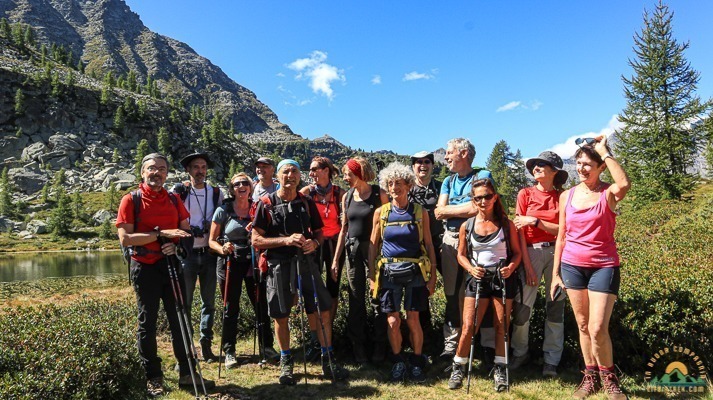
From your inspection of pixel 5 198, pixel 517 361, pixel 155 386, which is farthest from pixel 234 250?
pixel 5 198

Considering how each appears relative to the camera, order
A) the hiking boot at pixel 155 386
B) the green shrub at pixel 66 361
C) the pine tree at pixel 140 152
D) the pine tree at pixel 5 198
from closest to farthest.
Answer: the green shrub at pixel 66 361 < the hiking boot at pixel 155 386 < the pine tree at pixel 5 198 < the pine tree at pixel 140 152

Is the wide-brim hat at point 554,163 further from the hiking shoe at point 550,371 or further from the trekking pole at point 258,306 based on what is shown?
the trekking pole at point 258,306

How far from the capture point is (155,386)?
4.91m

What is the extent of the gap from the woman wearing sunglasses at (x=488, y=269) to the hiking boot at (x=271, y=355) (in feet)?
9.38

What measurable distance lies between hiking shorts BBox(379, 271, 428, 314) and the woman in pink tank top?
1680mm

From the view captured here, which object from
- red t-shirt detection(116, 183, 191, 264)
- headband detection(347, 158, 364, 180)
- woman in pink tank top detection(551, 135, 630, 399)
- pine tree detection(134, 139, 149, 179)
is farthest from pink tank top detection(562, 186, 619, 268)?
pine tree detection(134, 139, 149, 179)

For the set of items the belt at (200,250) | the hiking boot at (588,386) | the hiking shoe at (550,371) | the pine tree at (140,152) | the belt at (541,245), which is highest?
the pine tree at (140,152)

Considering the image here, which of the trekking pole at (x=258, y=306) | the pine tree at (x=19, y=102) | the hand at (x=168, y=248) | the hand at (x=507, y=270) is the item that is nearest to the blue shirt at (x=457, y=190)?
the hand at (x=507, y=270)

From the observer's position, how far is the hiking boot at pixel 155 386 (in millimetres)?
4852

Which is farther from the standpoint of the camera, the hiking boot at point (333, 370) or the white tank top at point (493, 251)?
the hiking boot at point (333, 370)

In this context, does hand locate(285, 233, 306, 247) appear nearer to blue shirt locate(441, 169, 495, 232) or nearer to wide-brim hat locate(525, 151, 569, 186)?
blue shirt locate(441, 169, 495, 232)

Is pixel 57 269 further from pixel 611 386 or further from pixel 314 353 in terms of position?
pixel 611 386

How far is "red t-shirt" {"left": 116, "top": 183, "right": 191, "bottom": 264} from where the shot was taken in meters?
4.74

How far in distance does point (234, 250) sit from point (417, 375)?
10.6 ft
